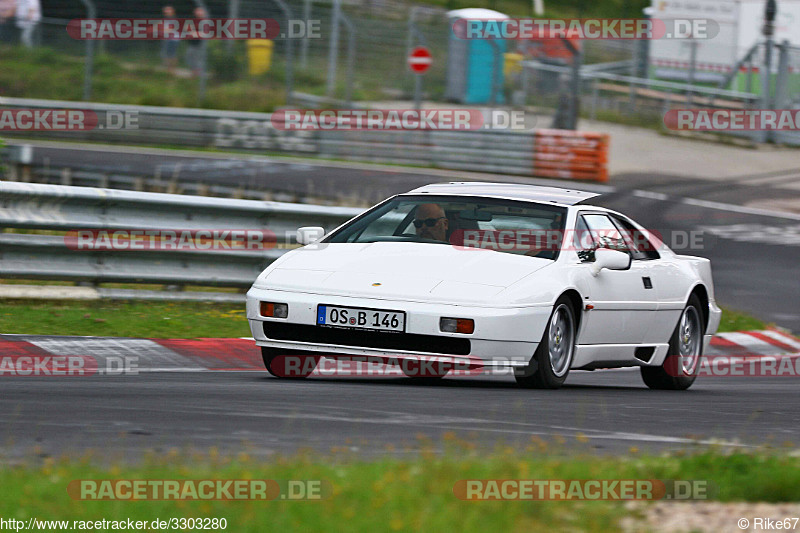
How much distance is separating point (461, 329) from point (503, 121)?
20.4 meters

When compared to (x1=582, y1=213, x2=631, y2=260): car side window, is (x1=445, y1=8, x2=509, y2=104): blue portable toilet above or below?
above

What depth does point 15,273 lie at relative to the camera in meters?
10.4

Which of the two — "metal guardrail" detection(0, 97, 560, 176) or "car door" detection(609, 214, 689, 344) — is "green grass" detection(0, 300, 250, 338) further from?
"metal guardrail" detection(0, 97, 560, 176)

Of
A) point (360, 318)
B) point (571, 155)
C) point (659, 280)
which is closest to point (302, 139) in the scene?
point (571, 155)

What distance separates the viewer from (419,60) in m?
27.7

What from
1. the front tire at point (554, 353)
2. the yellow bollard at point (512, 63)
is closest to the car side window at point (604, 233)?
the front tire at point (554, 353)

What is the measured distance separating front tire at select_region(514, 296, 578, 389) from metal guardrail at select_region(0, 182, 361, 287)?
3743mm

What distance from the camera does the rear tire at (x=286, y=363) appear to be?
8.32 metres

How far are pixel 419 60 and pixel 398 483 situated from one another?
23804 millimetres

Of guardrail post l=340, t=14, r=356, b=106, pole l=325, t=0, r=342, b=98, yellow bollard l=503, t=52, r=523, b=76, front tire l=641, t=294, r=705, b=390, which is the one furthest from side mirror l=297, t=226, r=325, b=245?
guardrail post l=340, t=14, r=356, b=106

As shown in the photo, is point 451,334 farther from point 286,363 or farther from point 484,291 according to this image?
point 286,363

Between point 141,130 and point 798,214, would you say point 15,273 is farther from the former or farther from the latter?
point 141,130

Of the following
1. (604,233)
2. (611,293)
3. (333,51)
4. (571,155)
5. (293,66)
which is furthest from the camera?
(293,66)

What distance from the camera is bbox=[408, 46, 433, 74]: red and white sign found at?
90.2 feet
